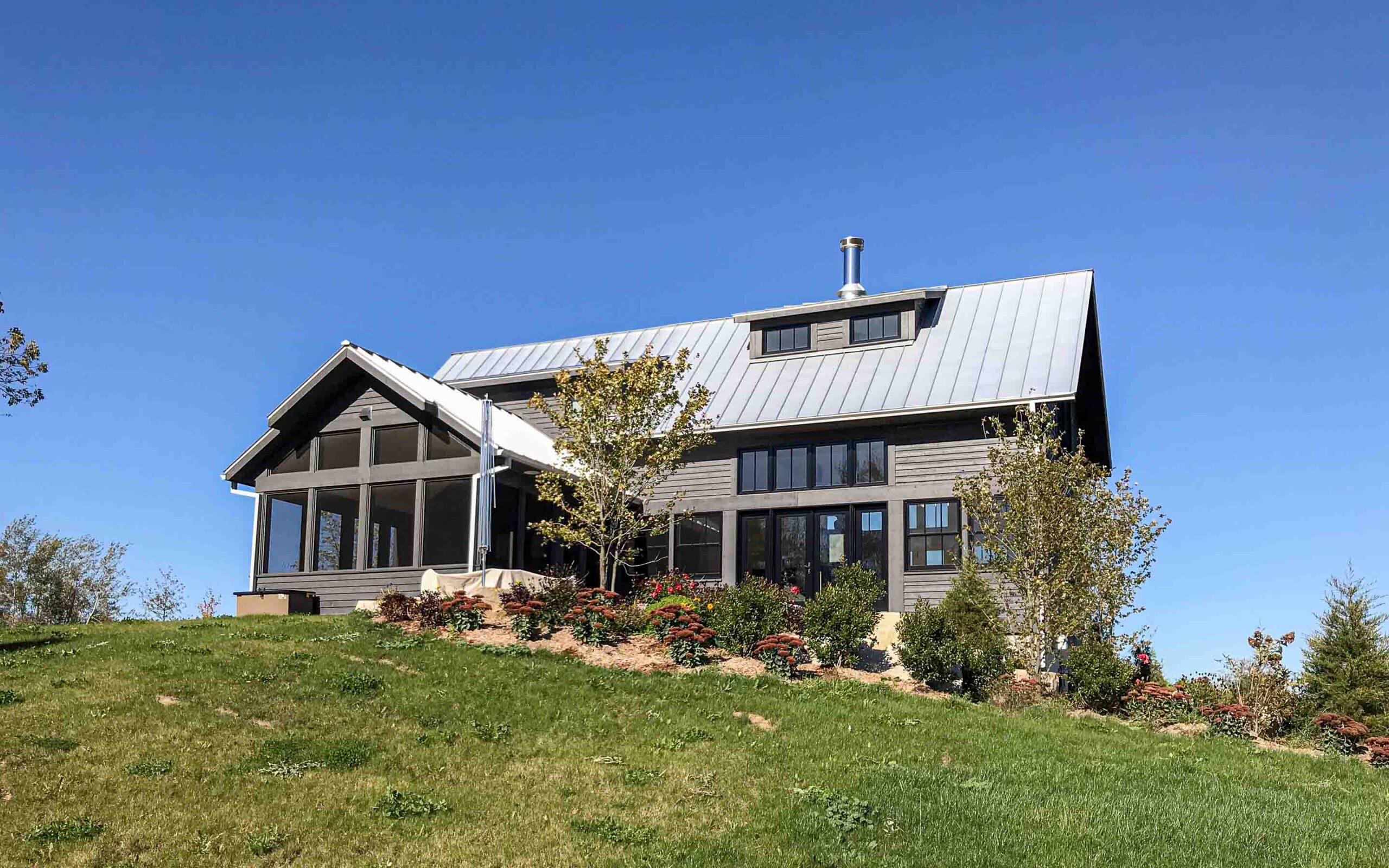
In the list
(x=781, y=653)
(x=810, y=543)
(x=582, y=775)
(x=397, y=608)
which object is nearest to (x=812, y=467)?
(x=810, y=543)

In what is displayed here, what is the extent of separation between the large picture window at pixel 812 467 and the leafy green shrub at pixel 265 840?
19501 millimetres

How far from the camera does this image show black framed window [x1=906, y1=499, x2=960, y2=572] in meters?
28.9

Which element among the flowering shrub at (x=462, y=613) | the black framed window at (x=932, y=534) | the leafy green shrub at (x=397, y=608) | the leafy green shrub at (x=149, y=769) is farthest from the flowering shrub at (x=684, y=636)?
the leafy green shrub at (x=149, y=769)

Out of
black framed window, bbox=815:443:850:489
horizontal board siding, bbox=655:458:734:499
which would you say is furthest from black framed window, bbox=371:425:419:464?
black framed window, bbox=815:443:850:489

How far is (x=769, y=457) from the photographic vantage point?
31.8 meters

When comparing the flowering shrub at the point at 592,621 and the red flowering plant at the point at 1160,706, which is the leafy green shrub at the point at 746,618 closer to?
the flowering shrub at the point at 592,621

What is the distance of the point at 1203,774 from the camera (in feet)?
56.1

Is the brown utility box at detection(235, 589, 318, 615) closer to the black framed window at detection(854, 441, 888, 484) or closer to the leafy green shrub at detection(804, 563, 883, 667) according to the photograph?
the leafy green shrub at detection(804, 563, 883, 667)

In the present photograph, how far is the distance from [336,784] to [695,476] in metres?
18.7

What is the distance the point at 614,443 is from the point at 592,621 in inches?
216

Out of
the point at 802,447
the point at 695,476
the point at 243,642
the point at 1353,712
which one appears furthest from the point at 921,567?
the point at 243,642

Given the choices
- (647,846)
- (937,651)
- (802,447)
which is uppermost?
(802,447)

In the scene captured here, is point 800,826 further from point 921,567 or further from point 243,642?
point 921,567

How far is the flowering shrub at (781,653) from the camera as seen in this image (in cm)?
2188
